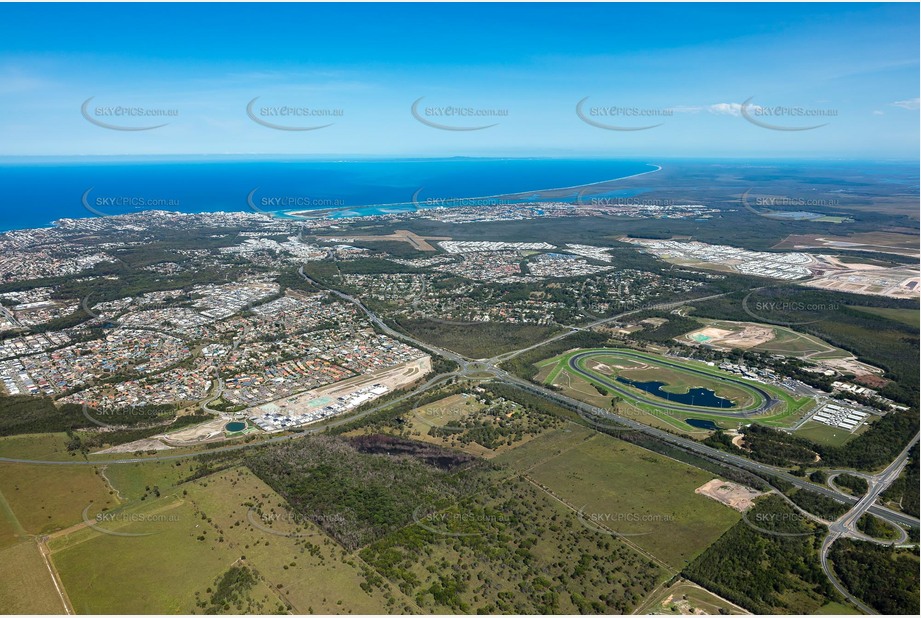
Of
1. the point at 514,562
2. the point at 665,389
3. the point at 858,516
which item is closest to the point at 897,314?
the point at 665,389

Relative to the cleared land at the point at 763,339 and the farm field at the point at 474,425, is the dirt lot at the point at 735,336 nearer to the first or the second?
the cleared land at the point at 763,339

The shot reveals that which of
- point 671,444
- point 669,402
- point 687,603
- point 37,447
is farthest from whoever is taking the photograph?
point 669,402

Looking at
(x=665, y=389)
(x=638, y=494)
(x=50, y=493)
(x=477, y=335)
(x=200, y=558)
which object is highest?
(x=477, y=335)

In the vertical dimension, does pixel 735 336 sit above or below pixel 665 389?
above

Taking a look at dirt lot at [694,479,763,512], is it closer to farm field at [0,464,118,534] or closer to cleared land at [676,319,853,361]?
cleared land at [676,319,853,361]

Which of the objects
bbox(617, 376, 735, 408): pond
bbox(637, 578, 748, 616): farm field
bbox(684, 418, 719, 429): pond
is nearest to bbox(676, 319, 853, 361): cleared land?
bbox(617, 376, 735, 408): pond

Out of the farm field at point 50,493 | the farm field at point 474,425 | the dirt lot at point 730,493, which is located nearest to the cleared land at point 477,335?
the farm field at point 474,425

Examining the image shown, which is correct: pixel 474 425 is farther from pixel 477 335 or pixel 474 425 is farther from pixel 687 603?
pixel 477 335
